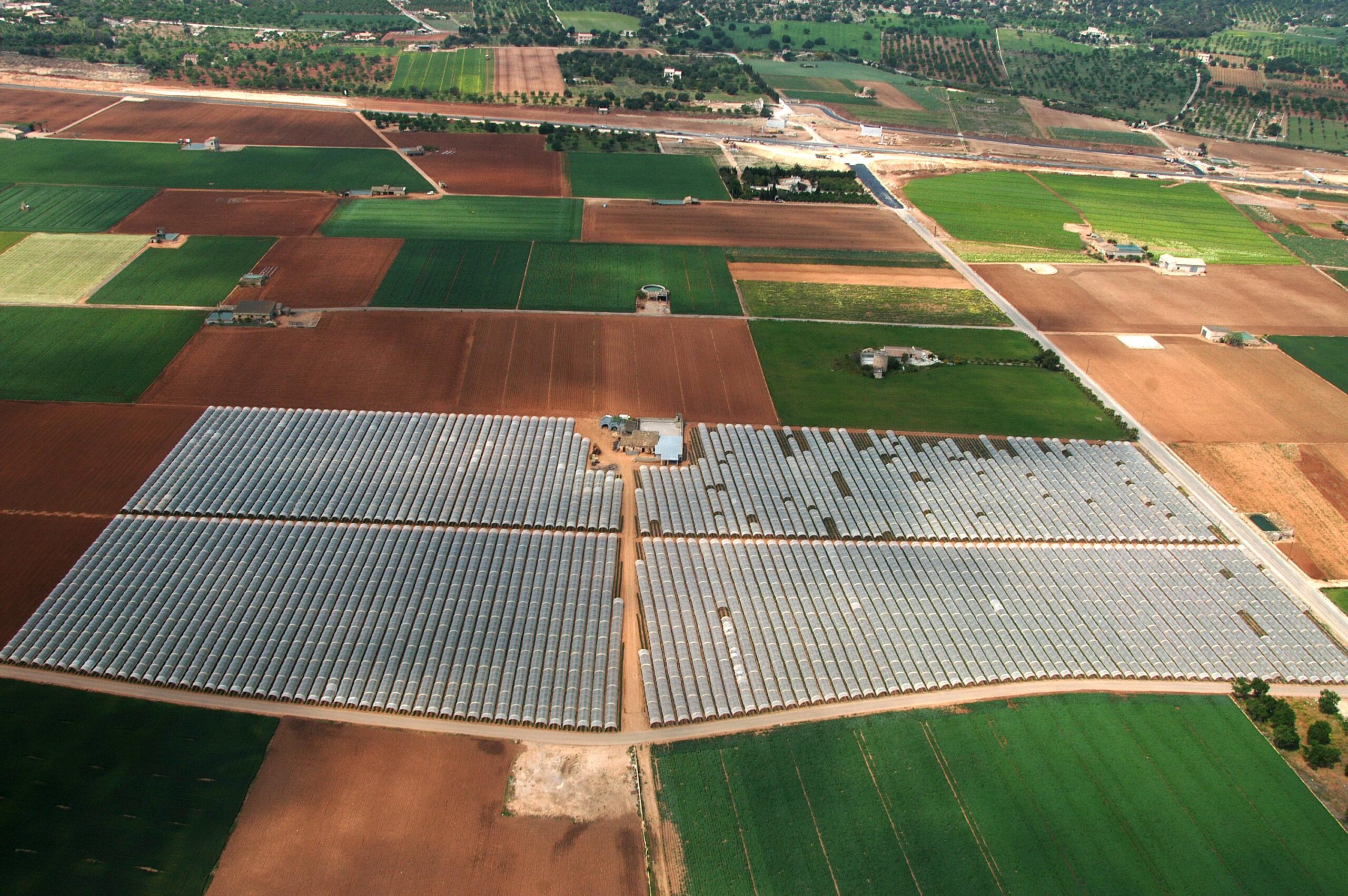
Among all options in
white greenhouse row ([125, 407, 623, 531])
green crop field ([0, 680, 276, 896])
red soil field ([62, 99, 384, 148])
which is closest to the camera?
green crop field ([0, 680, 276, 896])

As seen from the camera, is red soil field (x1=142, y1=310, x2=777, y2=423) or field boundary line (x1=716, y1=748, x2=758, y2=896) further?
red soil field (x1=142, y1=310, x2=777, y2=423)

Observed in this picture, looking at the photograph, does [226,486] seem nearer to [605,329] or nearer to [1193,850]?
[605,329]

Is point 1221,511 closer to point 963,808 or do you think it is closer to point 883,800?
point 963,808

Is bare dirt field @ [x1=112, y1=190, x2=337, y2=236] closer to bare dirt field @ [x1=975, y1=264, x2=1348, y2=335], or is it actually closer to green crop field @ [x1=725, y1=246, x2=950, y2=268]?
green crop field @ [x1=725, y1=246, x2=950, y2=268]

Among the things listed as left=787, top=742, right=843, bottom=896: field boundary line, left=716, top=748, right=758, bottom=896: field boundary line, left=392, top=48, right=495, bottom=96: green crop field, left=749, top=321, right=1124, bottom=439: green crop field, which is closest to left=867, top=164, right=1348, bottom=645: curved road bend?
left=749, top=321, right=1124, bottom=439: green crop field

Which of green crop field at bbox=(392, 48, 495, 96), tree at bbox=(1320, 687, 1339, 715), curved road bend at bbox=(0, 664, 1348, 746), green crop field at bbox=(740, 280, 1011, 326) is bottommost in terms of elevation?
curved road bend at bbox=(0, 664, 1348, 746)

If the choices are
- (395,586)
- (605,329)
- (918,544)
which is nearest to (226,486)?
(395,586)

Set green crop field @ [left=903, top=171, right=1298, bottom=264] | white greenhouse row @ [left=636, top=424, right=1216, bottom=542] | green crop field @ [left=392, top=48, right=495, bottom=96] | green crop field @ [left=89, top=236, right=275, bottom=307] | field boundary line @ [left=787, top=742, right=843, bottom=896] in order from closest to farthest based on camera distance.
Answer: field boundary line @ [left=787, top=742, right=843, bottom=896], white greenhouse row @ [left=636, top=424, right=1216, bottom=542], green crop field @ [left=89, top=236, right=275, bottom=307], green crop field @ [left=903, top=171, right=1298, bottom=264], green crop field @ [left=392, top=48, right=495, bottom=96]

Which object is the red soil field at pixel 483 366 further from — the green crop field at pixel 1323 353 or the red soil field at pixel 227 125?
the red soil field at pixel 227 125

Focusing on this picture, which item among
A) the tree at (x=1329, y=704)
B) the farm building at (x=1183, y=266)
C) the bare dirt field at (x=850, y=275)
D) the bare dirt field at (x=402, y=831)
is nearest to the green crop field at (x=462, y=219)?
the bare dirt field at (x=850, y=275)
